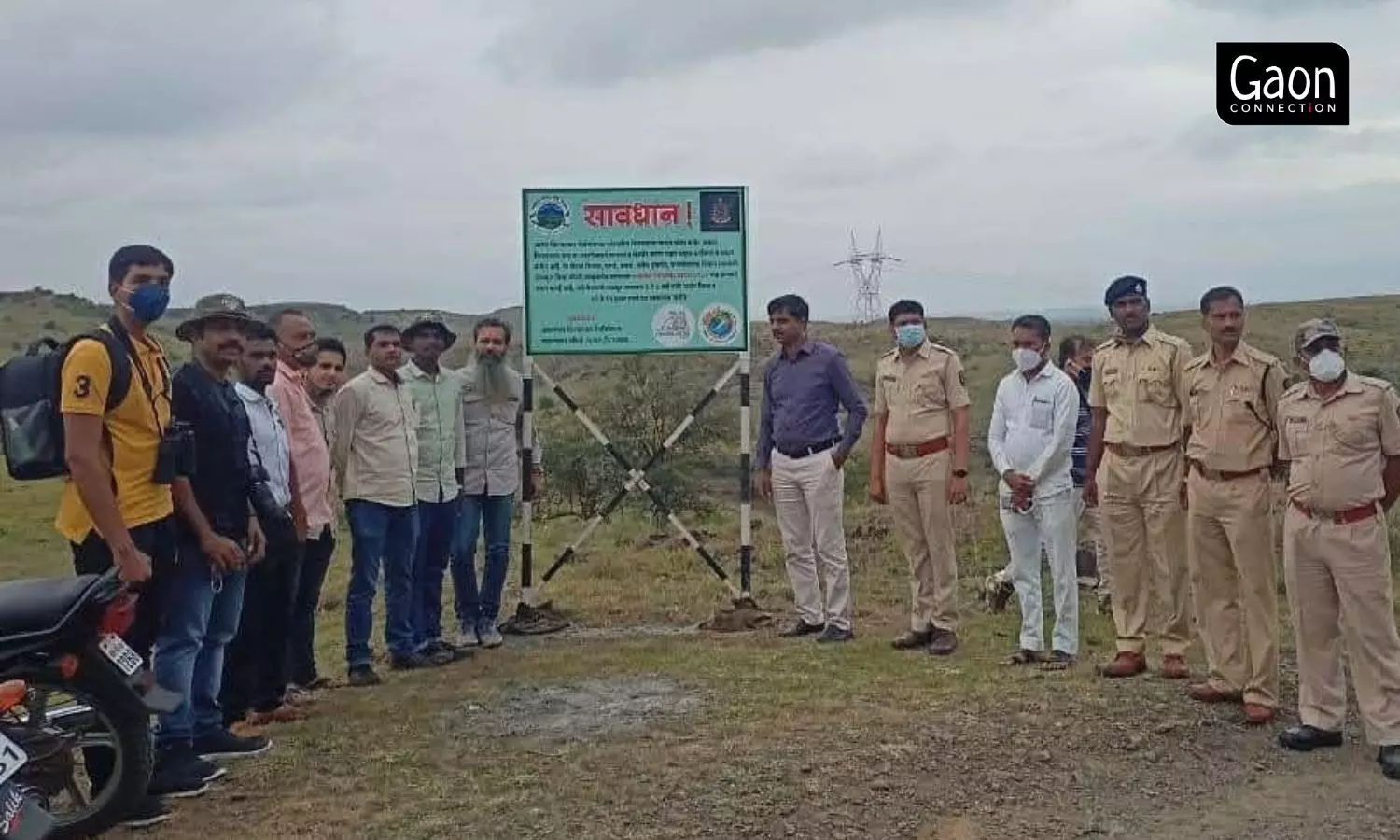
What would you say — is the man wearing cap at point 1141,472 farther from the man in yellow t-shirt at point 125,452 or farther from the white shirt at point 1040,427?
the man in yellow t-shirt at point 125,452

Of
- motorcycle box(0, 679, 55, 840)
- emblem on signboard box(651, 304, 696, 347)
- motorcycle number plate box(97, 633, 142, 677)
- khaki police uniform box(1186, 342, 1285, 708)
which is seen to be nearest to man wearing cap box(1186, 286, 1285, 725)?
khaki police uniform box(1186, 342, 1285, 708)

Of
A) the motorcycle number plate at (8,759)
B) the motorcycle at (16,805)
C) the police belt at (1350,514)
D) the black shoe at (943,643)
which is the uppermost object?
the police belt at (1350,514)

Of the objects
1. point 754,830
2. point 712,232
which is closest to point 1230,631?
point 754,830

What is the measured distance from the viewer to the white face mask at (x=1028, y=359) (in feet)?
25.0

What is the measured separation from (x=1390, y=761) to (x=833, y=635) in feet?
11.1

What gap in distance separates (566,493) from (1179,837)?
33.6 feet

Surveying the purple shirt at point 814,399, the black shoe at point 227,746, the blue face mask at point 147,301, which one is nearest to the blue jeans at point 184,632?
the black shoe at point 227,746

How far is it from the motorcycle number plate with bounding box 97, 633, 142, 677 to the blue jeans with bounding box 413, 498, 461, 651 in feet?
10.0

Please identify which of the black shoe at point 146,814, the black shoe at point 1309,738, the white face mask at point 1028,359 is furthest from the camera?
the white face mask at point 1028,359

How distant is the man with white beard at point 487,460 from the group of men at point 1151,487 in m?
1.58

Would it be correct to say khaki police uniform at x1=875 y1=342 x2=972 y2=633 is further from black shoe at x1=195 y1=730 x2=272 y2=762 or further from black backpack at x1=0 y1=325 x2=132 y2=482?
black backpack at x1=0 y1=325 x2=132 y2=482

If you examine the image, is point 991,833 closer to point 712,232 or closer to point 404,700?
point 404,700

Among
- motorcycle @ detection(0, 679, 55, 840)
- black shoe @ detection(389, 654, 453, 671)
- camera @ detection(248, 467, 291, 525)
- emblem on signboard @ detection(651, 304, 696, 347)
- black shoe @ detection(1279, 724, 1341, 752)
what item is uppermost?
emblem on signboard @ detection(651, 304, 696, 347)

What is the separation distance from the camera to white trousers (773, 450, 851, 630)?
27.3 feet
